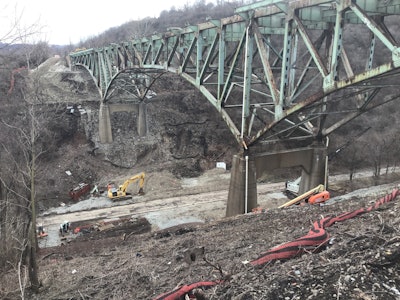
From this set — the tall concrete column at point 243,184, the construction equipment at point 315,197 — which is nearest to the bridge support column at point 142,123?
the tall concrete column at point 243,184

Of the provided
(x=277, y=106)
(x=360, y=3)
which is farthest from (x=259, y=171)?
(x=360, y=3)

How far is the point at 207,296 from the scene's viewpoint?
4.99 m

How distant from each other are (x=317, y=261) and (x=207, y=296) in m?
1.80

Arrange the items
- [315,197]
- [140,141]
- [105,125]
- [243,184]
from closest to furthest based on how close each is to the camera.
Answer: [243,184] → [315,197] → [105,125] → [140,141]

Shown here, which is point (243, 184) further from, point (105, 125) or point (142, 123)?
point (105, 125)

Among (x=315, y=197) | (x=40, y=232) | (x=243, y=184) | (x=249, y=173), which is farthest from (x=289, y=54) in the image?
(x=40, y=232)

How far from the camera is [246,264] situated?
22.5 ft

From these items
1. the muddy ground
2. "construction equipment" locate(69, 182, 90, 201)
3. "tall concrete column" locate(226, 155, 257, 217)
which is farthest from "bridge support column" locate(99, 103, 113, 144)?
"tall concrete column" locate(226, 155, 257, 217)

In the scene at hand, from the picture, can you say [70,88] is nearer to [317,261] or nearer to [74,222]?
[74,222]

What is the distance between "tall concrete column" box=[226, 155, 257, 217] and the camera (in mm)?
16547

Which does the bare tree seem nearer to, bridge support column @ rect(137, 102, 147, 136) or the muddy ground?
the muddy ground

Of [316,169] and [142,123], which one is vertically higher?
[142,123]

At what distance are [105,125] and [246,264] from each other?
31.6 metres

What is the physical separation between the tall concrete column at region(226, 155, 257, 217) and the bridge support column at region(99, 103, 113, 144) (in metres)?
22.3
